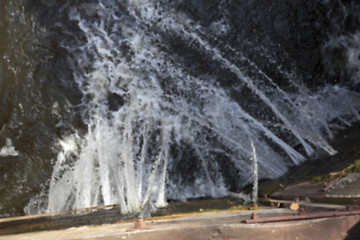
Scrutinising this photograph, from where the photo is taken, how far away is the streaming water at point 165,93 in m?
7.34

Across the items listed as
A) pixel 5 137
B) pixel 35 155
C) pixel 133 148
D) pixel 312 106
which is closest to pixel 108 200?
pixel 133 148

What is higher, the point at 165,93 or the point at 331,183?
the point at 165,93

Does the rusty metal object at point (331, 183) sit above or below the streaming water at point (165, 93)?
below

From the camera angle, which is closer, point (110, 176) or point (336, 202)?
point (336, 202)

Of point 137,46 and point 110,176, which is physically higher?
point 137,46

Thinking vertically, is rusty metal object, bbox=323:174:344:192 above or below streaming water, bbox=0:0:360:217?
below

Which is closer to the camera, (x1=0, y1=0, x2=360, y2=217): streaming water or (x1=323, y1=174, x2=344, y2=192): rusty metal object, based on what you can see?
(x1=323, y1=174, x2=344, y2=192): rusty metal object

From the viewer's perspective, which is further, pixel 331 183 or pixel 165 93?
pixel 165 93

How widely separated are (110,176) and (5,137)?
233cm

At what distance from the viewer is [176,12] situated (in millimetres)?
7613

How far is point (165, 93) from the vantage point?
26.1 ft

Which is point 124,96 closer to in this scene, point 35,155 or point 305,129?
point 35,155

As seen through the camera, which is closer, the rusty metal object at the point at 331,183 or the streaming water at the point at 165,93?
the rusty metal object at the point at 331,183

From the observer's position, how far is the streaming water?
7.34 m
